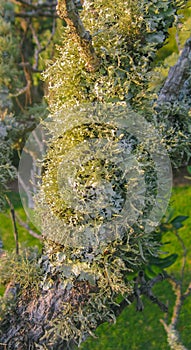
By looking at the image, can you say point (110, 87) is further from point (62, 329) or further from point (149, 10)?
point (62, 329)

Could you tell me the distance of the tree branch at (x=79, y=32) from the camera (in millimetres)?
443

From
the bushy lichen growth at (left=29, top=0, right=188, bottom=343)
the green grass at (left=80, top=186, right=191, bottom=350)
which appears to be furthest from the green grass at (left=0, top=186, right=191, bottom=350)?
the bushy lichen growth at (left=29, top=0, right=188, bottom=343)

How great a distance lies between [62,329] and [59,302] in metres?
0.03

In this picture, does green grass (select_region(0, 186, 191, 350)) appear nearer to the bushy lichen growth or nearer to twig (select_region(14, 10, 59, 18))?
the bushy lichen growth

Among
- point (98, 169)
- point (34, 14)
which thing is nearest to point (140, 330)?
point (98, 169)

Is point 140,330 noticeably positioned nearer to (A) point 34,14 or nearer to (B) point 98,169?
(B) point 98,169

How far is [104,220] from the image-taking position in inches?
20.3

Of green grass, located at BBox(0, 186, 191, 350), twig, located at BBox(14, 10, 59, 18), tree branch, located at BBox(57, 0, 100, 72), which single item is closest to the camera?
tree branch, located at BBox(57, 0, 100, 72)

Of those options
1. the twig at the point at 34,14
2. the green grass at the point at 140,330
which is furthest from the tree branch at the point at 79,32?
the twig at the point at 34,14

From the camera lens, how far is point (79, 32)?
18.9 inches

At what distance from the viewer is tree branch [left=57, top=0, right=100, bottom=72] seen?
0.44 m

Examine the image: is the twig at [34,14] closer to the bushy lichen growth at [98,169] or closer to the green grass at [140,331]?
the green grass at [140,331]

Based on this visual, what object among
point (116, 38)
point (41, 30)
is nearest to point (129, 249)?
point (116, 38)

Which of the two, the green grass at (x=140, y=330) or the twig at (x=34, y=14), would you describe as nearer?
the green grass at (x=140, y=330)
